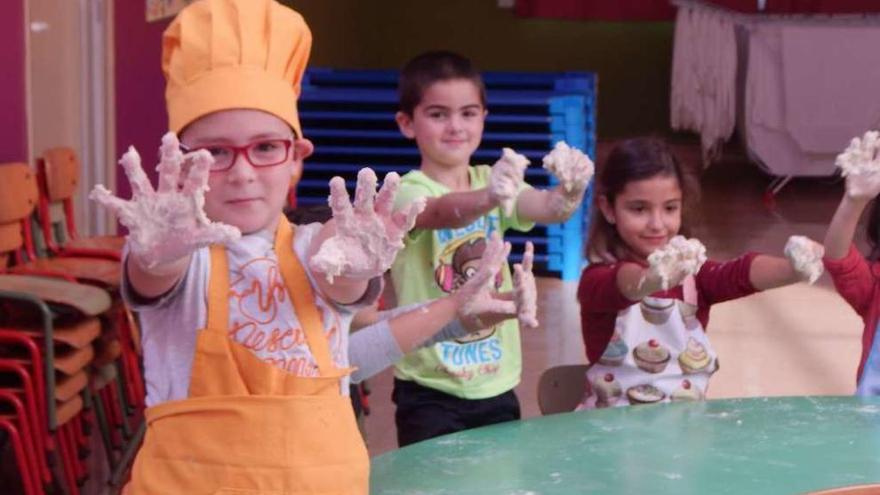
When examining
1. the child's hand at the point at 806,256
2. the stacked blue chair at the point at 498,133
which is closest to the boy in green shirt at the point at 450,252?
the child's hand at the point at 806,256

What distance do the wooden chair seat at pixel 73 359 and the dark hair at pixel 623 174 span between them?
54.1 inches

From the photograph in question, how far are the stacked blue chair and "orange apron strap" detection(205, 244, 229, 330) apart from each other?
17.7ft

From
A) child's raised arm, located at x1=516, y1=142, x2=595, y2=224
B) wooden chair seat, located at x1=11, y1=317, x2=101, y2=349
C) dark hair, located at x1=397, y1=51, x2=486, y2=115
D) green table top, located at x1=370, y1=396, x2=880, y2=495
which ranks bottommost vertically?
wooden chair seat, located at x1=11, y1=317, x2=101, y2=349

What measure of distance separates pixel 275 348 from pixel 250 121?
258 millimetres

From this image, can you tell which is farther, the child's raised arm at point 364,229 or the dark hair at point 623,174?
the dark hair at point 623,174

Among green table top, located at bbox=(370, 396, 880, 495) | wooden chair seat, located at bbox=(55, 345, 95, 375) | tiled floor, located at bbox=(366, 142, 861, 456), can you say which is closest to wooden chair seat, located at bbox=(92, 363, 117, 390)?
wooden chair seat, located at bbox=(55, 345, 95, 375)

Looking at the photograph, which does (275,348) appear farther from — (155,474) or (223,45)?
(223,45)

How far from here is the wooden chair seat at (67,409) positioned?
3510 mm

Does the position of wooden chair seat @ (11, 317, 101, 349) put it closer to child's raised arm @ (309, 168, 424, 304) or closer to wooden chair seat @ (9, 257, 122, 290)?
wooden chair seat @ (9, 257, 122, 290)

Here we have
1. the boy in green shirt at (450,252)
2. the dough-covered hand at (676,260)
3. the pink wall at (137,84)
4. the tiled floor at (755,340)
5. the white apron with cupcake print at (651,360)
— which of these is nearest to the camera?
the dough-covered hand at (676,260)

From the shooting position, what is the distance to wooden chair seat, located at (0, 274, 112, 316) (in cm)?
354

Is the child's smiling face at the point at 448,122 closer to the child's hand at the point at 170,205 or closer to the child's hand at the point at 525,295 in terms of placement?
the child's hand at the point at 525,295

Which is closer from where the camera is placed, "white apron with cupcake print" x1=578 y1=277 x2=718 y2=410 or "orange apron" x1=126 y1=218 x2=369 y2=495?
"orange apron" x1=126 y1=218 x2=369 y2=495

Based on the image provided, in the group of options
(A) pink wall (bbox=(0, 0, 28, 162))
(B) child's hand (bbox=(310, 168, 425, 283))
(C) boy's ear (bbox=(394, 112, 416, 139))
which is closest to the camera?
(B) child's hand (bbox=(310, 168, 425, 283))
